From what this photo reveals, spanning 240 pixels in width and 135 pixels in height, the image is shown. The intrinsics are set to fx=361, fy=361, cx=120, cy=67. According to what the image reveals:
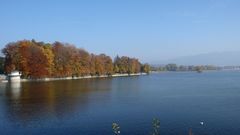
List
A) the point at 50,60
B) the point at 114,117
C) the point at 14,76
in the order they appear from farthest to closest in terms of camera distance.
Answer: the point at 50,60 < the point at 14,76 < the point at 114,117

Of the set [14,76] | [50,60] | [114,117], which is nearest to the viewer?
A: [114,117]

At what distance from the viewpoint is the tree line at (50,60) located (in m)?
84.8

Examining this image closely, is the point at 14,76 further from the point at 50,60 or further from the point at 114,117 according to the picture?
the point at 114,117

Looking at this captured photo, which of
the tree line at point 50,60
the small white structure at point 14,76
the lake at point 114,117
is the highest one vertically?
the tree line at point 50,60

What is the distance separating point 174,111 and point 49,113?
10.8 m

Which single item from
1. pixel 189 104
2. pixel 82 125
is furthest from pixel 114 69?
pixel 82 125

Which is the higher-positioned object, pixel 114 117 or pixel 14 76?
pixel 14 76

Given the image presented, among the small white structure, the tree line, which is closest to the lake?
the small white structure

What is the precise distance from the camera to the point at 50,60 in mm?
88812

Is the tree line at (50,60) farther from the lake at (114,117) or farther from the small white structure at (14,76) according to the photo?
the lake at (114,117)

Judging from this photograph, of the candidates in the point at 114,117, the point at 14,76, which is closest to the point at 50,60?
the point at 14,76

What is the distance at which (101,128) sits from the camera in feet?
79.7

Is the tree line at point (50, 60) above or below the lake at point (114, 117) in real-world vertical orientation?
above

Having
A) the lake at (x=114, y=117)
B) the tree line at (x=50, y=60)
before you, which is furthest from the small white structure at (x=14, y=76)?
the lake at (x=114, y=117)
